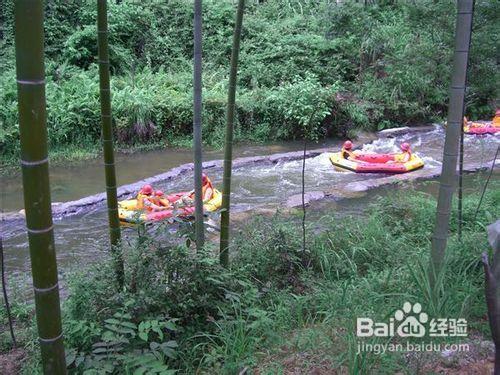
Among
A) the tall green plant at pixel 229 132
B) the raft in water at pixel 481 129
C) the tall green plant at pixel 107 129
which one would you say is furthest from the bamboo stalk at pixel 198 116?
the raft in water at pixel 481 129

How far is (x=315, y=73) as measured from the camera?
1505 cm

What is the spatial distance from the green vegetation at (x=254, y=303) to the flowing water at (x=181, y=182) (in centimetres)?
215

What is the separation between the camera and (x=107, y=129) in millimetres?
3031

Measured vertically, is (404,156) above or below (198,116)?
below

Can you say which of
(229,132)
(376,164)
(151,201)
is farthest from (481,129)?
(229,132)

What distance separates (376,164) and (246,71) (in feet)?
21.2

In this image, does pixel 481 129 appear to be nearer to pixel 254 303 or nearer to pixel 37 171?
pixel 254 303

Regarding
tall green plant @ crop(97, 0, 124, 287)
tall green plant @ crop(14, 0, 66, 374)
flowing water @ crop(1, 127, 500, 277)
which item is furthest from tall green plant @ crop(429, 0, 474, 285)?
flowing water @ crop(1, 127, 500, 277)

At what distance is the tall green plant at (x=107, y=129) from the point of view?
2.81 m

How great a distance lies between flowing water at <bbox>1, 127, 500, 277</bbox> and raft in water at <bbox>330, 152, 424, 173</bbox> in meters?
0.14

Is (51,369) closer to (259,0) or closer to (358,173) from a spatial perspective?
(358,173)

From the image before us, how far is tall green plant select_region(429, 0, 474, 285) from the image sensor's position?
2.61m

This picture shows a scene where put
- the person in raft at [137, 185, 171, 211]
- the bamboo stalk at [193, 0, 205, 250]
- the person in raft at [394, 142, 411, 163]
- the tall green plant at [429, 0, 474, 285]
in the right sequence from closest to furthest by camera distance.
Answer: the tall green plant at [429, 0, 474, 285]
the bamboo stalk at [193, 0, 205, 250]
the person in raft at [137, 185, 171, 211]
the person in raft at [394, 142, 411, 163]

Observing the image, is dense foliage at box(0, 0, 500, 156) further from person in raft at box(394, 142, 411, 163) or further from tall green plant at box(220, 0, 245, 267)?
tall green plant at box(220, 0, 245, 267)
